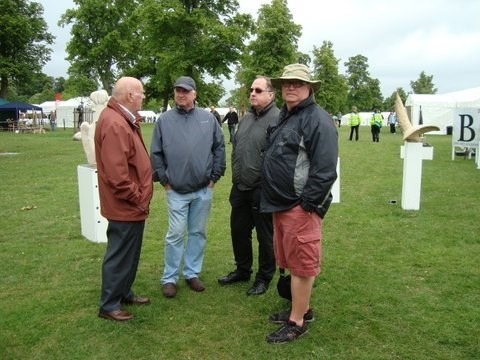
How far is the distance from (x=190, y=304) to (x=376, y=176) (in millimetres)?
8864

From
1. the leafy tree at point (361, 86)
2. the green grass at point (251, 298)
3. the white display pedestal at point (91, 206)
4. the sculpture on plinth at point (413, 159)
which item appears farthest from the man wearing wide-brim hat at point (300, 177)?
the leafy tree at point (361, 86)

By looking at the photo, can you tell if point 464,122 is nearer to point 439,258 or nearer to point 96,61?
point 439,258

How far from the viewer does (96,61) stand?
160 feet

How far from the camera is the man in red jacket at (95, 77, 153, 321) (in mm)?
3850

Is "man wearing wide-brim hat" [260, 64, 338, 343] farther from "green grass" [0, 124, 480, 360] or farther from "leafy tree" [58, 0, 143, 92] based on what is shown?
"leafy tree" [58, 0, 143, 92]

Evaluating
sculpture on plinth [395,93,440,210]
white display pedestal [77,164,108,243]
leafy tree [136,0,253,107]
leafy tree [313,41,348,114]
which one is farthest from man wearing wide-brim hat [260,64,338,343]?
leafy tree [313,41,348,114]

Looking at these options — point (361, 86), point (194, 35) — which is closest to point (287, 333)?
point (194, 35)

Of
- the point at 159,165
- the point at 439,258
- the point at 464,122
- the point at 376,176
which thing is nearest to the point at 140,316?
the point at 159,165

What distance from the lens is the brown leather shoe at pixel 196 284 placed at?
4.82 meters

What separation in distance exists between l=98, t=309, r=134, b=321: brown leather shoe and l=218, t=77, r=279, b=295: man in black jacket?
45.2 inches

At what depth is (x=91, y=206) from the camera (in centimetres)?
632

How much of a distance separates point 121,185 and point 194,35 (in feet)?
118

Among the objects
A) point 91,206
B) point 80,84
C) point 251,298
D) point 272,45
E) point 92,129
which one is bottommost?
point 251,298

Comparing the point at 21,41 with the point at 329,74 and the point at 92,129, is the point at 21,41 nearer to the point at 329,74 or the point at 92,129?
the point at 329,74
